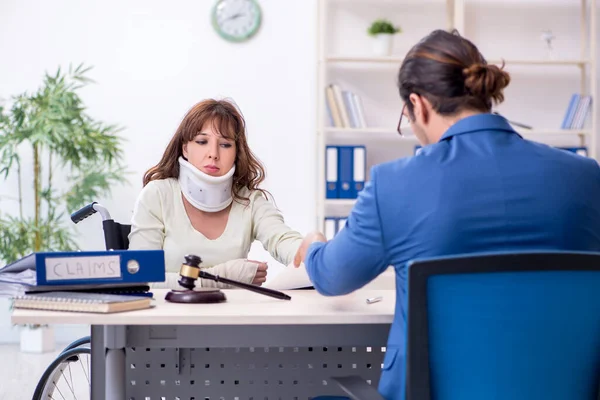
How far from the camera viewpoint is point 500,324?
1217 mm

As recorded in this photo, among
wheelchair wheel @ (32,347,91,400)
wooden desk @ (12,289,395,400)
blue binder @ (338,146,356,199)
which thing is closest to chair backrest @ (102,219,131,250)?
wheelchair wheel @ (32,347,91,400)

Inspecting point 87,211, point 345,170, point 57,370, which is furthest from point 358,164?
point 57,370

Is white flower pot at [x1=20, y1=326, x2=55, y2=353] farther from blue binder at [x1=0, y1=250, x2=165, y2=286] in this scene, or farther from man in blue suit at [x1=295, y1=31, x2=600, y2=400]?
man in blue suit at [x1=295, y1=31, x2=600, y2=400]

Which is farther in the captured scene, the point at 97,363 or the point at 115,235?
the point at 115,235

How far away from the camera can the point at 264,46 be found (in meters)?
4.99

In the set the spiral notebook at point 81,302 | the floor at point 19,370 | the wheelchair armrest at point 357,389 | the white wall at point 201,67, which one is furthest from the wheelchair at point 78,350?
the white wall at point 201,67

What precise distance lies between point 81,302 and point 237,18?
12.3 ft

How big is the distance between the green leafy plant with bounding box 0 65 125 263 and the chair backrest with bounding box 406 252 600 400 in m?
3.55

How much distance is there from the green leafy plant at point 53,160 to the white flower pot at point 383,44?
1663mm

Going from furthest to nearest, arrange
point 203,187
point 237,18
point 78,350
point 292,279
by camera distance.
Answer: point 237,18
point 203,187
point 78,350
point 292,279

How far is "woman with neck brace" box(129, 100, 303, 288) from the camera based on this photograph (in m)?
2.41

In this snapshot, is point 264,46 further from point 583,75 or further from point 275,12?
point 583,75

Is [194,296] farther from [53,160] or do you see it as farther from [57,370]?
[53,160]

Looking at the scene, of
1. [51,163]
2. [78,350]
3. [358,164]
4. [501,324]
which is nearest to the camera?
[501,324]
